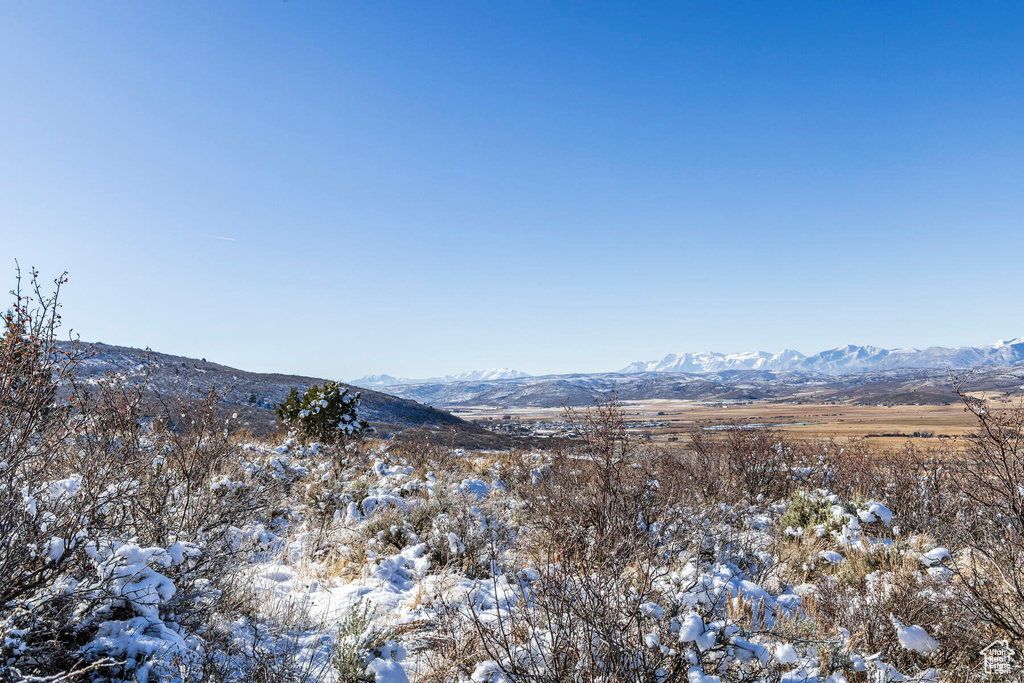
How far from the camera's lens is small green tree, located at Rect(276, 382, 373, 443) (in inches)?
559

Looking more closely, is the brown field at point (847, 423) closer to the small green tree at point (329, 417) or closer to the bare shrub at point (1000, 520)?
the bare shrub at point (1000, 520)

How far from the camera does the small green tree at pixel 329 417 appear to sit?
1420 cm

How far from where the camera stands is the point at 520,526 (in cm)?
648

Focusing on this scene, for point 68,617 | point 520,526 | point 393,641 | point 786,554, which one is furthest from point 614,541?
point 68,617

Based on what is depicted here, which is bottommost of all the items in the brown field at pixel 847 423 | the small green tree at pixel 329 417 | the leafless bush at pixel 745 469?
the brown field at pixel 847 423

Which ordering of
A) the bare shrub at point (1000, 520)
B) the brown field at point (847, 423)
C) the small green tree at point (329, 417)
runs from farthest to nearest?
1. the brown field at point (847, 423)
2. the small green tree at point (329, 417)
3. the bare shrub at point (1000, 520)

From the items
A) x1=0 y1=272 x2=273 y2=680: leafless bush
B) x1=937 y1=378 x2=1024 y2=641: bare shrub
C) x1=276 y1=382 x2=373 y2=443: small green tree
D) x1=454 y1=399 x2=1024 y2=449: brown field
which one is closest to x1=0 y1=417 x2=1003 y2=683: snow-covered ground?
x1=0 y1=272 x2=273 y2=680: leafless bush

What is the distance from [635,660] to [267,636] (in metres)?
2.69

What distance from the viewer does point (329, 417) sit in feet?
47.5

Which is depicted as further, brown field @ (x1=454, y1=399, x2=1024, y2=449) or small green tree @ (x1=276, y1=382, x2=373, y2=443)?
brown field @ (x1=454, y1=399, x2=1024, y2=449)

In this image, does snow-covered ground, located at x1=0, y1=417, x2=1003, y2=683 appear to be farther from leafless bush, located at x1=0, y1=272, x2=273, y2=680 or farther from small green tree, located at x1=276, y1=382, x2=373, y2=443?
small green tree, located at x1=276, y1=382, x2=373, y2=443

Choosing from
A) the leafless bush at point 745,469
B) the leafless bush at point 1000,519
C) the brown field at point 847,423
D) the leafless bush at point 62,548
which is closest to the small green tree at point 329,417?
the brown field at point 847,423

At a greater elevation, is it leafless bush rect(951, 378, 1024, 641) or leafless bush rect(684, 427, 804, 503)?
leafless bush rect(951, 378, 1024, 641)

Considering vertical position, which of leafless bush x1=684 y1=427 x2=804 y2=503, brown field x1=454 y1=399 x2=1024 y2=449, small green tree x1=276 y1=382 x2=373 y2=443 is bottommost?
brown field x1=454 y1=399 x2=1024 y2=449
